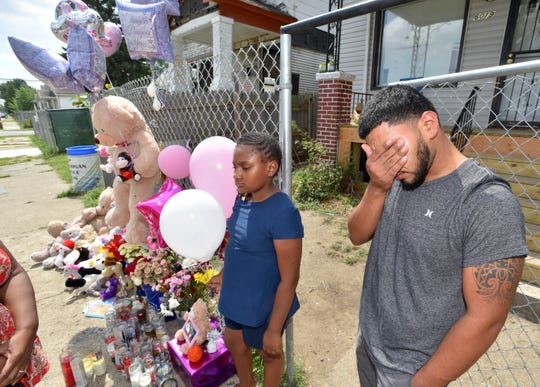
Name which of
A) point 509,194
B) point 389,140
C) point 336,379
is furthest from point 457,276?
point 336,379

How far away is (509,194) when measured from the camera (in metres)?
0.88

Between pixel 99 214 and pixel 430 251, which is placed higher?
pixel 430 251

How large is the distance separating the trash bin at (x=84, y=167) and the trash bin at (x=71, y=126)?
6.05 m

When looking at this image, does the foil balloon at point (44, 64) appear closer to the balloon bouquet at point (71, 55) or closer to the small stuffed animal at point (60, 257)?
the balloon bouquet at point (71, 55)

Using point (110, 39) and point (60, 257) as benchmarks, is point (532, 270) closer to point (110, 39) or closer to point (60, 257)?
point (110, 39)

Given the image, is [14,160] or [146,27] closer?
[146,27]

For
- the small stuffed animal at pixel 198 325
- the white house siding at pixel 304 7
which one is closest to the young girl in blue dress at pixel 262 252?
the small stuffed animal at pixel 198 325

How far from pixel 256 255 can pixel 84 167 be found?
267 inches

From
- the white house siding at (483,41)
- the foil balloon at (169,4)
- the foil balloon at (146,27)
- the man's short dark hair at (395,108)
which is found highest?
the white house siding at (483,41)

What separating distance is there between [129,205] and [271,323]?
7.37 ft

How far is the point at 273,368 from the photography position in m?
1.66

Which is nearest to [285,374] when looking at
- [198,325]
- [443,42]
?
[198,325]

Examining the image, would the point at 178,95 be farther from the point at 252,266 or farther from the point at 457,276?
the point at 457,276

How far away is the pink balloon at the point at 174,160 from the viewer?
2564 mm
